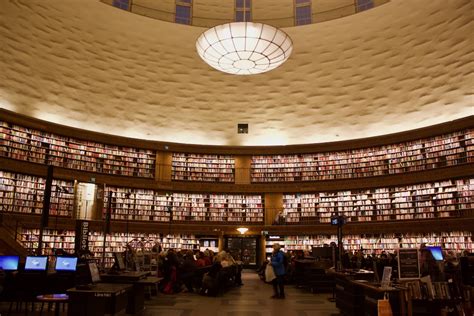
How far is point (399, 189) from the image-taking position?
14.8 meters

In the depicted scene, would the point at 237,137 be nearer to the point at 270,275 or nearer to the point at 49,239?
the point at 49,239

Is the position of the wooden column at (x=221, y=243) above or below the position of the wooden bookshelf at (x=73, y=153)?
below

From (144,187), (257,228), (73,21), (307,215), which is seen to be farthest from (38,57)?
(307,215)

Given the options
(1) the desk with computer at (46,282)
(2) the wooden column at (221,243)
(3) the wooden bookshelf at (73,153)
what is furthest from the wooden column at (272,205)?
(1) the desk with computer at (46,282)

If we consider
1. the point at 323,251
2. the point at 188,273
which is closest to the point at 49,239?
the point at 188,273

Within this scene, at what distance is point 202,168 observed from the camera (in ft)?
56.5

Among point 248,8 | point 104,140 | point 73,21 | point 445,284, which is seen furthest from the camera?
point 104,140

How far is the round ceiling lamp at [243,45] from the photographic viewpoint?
30.3 ft

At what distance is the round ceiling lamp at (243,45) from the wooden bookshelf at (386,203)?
7227mm

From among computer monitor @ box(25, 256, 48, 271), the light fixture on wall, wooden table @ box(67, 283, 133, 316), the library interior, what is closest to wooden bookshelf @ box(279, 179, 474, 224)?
the library interior

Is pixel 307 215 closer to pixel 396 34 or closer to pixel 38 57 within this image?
pixel 396 34

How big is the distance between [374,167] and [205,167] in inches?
259

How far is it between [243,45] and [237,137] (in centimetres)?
859

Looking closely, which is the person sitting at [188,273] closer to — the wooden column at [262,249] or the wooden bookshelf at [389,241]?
the wooden bookshelf at [389,241]
